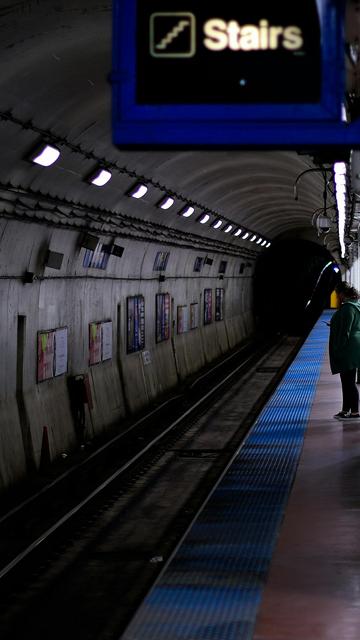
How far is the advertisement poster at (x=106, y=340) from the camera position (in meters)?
17.1

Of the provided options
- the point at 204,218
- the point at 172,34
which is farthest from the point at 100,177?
the point at 204,218

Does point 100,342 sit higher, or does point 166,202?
point 166,202

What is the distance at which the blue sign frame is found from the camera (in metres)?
3.68

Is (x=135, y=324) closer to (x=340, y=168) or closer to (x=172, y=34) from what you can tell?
(x=340, y=168)

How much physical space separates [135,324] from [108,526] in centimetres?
917

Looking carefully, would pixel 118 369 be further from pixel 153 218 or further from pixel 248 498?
pixel 248 498

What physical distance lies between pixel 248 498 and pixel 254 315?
34.1 meters

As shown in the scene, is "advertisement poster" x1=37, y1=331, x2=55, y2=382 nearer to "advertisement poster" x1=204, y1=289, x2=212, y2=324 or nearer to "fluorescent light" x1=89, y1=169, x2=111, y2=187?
"fluorescent light" x1=89, y1=169, x2=111, y2=187

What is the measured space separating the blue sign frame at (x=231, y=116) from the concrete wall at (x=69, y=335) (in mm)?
7703

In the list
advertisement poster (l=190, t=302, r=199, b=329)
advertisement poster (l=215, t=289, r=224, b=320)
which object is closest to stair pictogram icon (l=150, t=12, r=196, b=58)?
advertisement poster (l=190, t=302, r=199, b=329)

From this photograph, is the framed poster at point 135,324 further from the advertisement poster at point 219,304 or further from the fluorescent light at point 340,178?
the advertisement poster at point 219,304

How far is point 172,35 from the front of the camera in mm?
3717

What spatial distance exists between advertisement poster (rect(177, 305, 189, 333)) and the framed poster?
14.5 ft

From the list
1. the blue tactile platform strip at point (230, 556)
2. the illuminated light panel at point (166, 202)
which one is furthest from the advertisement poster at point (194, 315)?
the blue tactile platform strip at point (230, 556)
